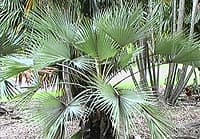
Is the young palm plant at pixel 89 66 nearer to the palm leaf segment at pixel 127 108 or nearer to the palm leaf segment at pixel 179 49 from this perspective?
the palm leaf segment at pixel 127 108

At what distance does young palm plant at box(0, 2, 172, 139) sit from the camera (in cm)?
406

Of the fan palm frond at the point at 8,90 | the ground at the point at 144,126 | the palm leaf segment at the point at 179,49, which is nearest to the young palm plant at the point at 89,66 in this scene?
the palm leaf segment at the point at 179,49

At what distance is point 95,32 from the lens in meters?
4.31

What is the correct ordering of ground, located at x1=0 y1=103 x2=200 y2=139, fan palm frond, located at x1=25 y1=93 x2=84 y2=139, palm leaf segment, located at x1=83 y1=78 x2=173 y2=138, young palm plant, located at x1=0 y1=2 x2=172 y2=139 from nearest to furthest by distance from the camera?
1. palm leaf segment, located at x1=83 y1=78 x2=173 y2=138
2. young palm plant, located at x1=0 y1=2 x2=172 y2=139
3. fan palm frond, located at x1=25 y1=93 x2=84 y2=139
4. ground, located at x1=0 y1=103 x2=200 y2=139

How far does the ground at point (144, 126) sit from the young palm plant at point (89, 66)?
1229 mm

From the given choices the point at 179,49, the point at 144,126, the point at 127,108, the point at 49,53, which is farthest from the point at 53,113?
the point at 144,126

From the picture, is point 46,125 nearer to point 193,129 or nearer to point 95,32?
point 95,32

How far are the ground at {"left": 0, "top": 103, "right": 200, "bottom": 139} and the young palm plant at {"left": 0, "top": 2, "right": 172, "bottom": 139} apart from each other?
123cm

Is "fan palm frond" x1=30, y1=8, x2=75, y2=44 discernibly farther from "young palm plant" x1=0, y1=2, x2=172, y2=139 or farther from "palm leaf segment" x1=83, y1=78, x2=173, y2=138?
"palm leaf segment" x1=83, y1=78, x2=173, y2=138

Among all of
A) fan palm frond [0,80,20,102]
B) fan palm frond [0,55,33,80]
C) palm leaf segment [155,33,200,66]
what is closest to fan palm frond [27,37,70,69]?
fan palm frond [0,55,33,80]

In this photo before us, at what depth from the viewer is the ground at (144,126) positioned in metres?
6.42

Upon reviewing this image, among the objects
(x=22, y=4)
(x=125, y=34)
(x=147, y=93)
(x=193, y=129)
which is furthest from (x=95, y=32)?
(x=22, y=4)

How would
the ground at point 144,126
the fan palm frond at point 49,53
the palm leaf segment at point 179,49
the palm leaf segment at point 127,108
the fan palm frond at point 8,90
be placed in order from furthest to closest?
the ground at point 144,126, the fan palm frond at point 8,90, the palm leaf segment at point 179,49, the fan palm frond at point 49,53, the palm leaf segment at point 127,108

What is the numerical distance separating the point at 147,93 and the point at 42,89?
1.21 metres
